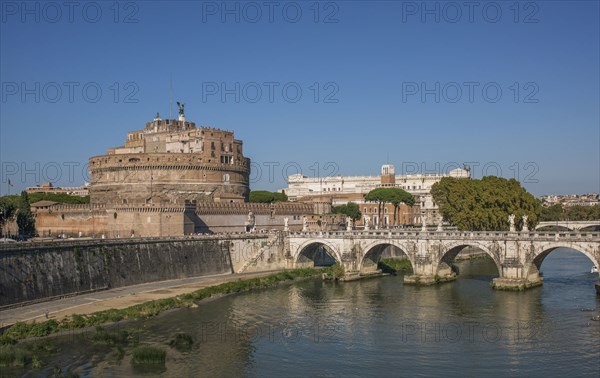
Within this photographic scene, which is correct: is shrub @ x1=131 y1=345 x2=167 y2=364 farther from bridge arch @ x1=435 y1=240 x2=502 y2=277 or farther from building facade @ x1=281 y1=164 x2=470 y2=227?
building facade @ x1=281 y1=164 x2=470 y2=227

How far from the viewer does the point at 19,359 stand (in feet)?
99.6

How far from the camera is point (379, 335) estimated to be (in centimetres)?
3684

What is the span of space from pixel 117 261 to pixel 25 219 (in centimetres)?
2515

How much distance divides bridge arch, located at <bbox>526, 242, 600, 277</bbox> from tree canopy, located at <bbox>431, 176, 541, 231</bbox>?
13282mm

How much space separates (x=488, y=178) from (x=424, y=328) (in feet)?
118

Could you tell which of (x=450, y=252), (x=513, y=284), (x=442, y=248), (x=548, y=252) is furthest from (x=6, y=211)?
(x=548, y=252)

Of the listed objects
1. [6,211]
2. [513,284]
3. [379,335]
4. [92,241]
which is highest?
[6,211]

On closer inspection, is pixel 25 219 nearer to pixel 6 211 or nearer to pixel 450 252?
pixel 6 211

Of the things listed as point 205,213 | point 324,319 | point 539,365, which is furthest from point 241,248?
point 539,365

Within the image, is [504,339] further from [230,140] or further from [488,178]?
[230,140]

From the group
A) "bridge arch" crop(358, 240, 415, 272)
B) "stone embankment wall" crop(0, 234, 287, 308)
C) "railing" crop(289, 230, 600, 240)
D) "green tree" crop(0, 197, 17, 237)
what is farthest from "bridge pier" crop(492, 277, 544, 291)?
"green tree" crop(0, 197, 17, 237)

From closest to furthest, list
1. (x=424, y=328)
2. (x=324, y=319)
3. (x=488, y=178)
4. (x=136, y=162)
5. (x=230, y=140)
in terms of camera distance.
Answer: (x=424, y=328) < (x=324, y=319) < (x=488, y=178) < (x=136, y=162) < (x=230, y=140)

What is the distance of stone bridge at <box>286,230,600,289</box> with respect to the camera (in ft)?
160

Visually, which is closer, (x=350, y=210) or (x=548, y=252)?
(x=548, y=252)
